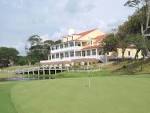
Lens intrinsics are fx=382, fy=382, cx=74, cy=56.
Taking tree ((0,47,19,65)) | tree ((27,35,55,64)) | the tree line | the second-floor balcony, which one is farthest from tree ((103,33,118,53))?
tree ((0,47,19,65))

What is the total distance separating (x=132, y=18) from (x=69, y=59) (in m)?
26.7

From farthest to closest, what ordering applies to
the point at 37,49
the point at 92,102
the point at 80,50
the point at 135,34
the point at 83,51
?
the point at 37,49, the point at 80,50, the point at 83,51, the point at 135,34, the point at 92,102

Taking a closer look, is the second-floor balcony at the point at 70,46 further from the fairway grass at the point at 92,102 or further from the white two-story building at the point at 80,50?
the fairway grass at the point at 92,102

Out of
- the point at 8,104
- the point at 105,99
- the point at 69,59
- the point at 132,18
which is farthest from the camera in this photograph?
the point at 69,59

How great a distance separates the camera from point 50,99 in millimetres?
18859

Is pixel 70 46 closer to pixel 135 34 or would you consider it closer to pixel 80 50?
pixel 80 50

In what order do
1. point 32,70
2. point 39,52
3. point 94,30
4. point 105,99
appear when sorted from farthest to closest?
point 39,52, point 94,30, point 32,70, point 105,99

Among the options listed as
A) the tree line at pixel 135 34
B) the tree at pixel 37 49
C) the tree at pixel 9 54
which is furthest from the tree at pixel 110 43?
the tree at pixel 9 54

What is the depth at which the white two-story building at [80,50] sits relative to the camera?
3342 inches

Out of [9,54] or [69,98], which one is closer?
[69,98]

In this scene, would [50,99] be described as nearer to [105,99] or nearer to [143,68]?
[105,99]

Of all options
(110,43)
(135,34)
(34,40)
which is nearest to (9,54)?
(34,40)

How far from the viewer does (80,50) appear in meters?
93.0

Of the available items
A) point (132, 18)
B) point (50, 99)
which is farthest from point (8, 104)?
point (132, 18)
